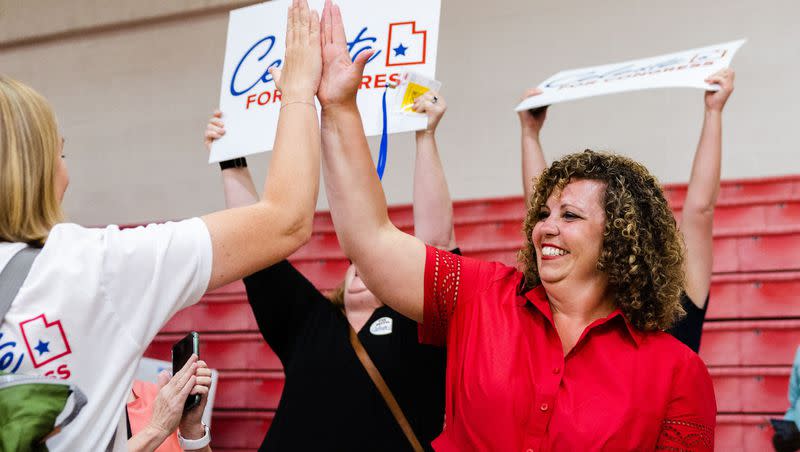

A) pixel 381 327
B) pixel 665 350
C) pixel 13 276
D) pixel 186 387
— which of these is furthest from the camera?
pixel 381 327

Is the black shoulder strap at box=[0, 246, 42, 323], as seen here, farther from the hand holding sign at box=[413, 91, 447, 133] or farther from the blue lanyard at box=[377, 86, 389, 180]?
the hand holding sign at box=[413, 91, 447, 133]

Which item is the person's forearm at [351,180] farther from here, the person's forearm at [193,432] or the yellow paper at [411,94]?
the person's forearm at [193,432]

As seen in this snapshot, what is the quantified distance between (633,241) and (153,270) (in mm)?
945

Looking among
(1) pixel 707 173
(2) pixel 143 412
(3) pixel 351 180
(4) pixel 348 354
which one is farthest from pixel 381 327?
(1) pixel 707 173

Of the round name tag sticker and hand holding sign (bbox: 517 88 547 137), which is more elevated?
hand holding sign (bbox: 517 88 547 137)

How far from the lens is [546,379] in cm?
149

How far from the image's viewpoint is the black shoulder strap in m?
0.97

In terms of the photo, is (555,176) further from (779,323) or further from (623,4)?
(623,4)

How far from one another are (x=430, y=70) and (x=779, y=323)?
7.37 ft

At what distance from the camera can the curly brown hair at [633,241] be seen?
162 centimetres

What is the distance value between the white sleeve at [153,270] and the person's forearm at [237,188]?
1138 millimetres

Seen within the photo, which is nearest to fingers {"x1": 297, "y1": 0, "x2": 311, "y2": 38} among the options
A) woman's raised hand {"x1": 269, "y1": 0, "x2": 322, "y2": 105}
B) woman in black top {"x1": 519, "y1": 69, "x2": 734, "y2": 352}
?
woman's raised hand {"x1": 269, "y1": 0, "x2": 322, "y2": 105}

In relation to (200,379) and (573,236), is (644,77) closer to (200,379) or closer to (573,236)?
(573,236)

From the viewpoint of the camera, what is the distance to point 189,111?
18.7ft
